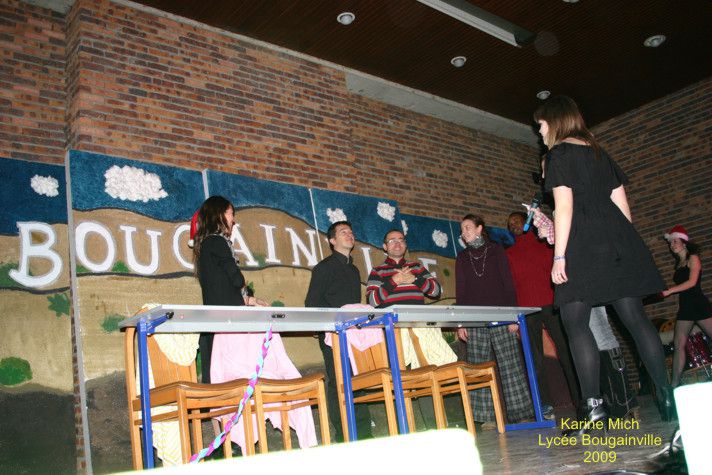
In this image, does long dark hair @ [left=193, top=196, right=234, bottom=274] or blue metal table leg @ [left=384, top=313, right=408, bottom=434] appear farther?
long dark hair @ [left=193, top=196, right=234, bottom=274]

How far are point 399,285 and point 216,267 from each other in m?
1.48

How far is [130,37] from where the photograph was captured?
465 centimetres

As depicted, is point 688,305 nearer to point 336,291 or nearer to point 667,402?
point 336,291

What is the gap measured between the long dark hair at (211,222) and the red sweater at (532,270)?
8.45 feet

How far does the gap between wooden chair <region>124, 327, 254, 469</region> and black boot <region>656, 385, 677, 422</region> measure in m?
1.71

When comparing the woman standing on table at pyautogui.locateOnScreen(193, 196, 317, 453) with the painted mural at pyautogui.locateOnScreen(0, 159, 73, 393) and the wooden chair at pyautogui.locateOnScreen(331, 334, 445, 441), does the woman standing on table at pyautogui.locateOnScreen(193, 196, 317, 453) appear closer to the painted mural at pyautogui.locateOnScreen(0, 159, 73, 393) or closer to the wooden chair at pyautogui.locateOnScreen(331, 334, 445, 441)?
the wooden chair at pyautogui.locateOnScreen(331, 334, 445, 441)

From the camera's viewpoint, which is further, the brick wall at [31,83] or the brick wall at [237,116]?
the brick wall at [237,116]

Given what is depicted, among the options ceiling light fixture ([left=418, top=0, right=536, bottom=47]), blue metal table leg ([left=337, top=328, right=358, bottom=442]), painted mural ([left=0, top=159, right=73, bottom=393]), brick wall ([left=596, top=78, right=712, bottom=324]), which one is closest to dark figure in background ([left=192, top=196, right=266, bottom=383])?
blue metal table leg ([left=337, top=328, right=358, bottom=442])

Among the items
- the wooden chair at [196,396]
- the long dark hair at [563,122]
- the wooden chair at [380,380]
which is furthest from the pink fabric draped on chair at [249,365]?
the long dark hair at [563,122]

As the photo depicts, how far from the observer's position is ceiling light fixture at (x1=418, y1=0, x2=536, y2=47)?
17.4 feet

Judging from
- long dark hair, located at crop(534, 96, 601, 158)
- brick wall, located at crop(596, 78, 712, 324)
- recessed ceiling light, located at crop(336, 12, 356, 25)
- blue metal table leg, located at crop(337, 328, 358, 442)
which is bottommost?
blue metal table leg, located at crop(337, 328, 358, 442)

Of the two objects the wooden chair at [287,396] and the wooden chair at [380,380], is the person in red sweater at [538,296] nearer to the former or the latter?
the wooden chair at [380,380]

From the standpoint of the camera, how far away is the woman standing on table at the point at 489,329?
4590 mm

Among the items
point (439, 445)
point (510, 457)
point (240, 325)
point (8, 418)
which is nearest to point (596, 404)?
point (510, 457)
